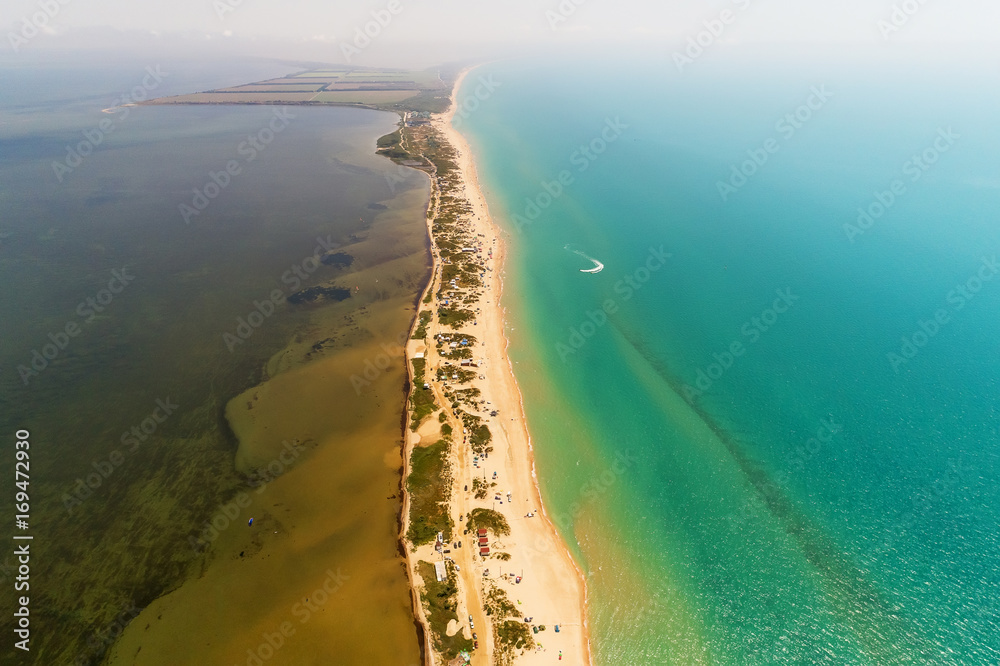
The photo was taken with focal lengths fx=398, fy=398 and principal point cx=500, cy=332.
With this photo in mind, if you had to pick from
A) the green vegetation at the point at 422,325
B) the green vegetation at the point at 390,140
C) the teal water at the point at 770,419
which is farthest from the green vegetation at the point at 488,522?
the green vegetation at the point at 390,140

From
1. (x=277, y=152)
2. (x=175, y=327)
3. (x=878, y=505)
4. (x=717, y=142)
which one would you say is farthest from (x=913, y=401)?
(x=277, y=152)

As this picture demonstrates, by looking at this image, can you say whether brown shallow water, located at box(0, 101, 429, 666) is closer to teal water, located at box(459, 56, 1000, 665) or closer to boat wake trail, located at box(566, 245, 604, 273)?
teal water, located at box(459, 56, 1000, 665)

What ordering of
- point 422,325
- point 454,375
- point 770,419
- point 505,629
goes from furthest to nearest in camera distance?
point 422,325 → point 454,375 → point 770,419 → point 505,629

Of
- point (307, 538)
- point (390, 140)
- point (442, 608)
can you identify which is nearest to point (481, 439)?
point (442, 608)

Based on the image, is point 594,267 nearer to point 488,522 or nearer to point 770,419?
point 770,419

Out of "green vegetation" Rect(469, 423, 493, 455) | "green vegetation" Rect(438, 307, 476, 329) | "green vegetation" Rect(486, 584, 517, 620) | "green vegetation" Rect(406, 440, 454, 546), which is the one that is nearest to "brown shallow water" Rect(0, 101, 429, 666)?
"green vegetation" Rect(406, 440, 454, 546)
